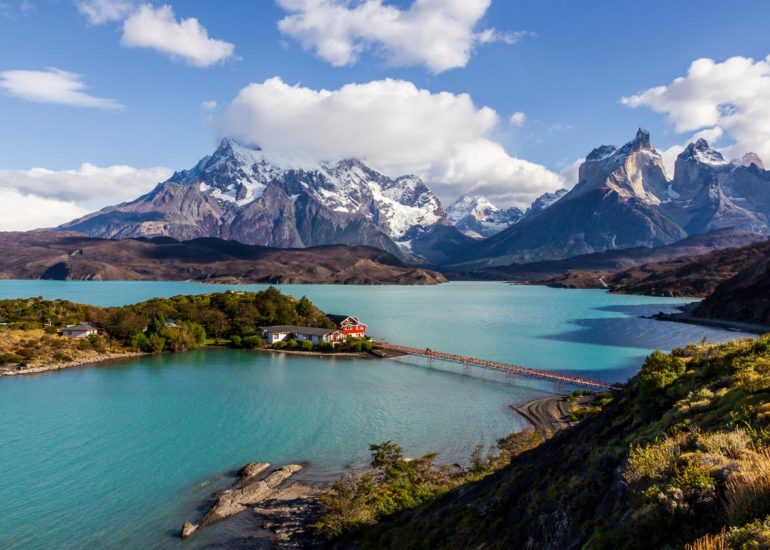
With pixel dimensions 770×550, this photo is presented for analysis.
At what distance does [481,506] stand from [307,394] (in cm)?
4949

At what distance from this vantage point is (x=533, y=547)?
13.6 meters

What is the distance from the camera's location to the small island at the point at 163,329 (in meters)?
83.0

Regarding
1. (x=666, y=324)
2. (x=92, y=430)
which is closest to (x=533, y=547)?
(x=92, y=430)

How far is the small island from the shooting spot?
272 ft

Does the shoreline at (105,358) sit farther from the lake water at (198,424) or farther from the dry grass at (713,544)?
the dry grass at (713,544)

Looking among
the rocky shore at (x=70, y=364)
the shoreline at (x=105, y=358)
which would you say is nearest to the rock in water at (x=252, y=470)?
the shoreline at (x=105, y=358)

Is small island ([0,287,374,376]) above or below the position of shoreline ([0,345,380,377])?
above

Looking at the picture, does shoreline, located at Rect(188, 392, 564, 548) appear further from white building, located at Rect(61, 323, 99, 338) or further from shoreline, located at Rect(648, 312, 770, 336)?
shoreline, located at Rect(648, 312, 770, 336)

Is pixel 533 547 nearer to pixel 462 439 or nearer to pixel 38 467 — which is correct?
pixel 462 439

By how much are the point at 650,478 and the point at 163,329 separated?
3878 inches

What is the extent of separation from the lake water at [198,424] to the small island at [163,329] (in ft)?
19.8

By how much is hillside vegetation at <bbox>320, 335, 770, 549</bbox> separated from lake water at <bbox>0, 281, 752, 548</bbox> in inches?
396

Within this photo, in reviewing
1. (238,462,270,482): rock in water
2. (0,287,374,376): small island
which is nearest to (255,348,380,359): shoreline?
(0,287,374,376): small island

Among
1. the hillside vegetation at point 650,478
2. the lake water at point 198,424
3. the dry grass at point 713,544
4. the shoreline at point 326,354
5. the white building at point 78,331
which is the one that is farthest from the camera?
the shoreline at point 326,354
